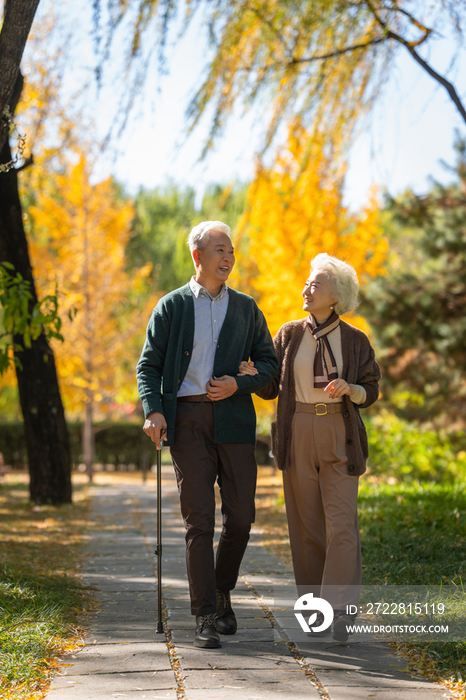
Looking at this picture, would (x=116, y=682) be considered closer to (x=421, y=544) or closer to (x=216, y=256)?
(x=216, y=256)

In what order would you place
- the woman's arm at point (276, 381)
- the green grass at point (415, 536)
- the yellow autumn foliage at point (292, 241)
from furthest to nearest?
the yellow autumn foliage at point (292, 241), the green grass at point (415, 536), the woman's arm at point (276, 381)

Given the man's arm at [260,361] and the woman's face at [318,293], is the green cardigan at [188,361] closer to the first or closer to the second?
the man's arm at [260,361]

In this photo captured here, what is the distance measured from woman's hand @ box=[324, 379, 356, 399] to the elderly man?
11.4 inches

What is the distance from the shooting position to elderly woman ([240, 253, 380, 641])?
335 cm

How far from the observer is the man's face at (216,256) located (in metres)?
3.44

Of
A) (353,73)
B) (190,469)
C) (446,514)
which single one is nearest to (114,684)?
(190,469)

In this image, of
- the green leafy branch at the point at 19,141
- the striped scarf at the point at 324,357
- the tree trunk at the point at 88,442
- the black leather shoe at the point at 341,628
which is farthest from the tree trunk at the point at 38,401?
the tree trunk at the point at 88,442

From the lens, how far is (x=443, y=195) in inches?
462

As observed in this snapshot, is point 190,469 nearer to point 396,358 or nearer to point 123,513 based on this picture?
point 123,513

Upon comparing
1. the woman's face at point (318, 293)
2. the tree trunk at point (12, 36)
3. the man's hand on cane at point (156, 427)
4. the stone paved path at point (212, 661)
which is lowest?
the stone paved path at point (212, 661)

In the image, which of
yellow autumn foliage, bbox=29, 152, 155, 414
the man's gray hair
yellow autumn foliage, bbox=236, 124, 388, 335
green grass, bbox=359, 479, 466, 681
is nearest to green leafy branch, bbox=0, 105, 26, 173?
A: the man's gray hair

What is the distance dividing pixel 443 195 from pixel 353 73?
6.70m

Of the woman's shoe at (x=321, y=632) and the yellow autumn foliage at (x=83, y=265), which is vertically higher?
the yellow autumn foliage at (x=83, y=265)

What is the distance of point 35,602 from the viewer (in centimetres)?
361
